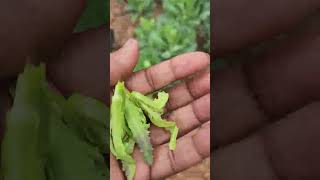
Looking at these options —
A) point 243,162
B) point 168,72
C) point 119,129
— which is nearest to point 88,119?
point 119,129

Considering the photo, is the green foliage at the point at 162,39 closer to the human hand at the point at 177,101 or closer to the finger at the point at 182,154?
the human hand at the point at 177,101

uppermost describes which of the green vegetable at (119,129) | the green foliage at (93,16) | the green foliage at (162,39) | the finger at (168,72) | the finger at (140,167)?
the green foliage at (93,16)

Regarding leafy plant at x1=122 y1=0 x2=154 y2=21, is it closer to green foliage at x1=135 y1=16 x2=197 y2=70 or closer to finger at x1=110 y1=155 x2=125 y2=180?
green foliage at x1=135 y1=16 x2=197 y2=70

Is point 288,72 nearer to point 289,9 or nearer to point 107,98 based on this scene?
point 289,9

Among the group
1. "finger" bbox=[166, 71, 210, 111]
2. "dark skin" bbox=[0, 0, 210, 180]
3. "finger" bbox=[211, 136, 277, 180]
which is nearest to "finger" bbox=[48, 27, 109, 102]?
"dark skin" bbox=[0, 0, 210, 180]

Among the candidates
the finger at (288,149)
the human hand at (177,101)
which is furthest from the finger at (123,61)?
the finger at (288,149)

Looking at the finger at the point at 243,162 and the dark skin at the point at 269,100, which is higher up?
the dark skin at the point at 269,100
